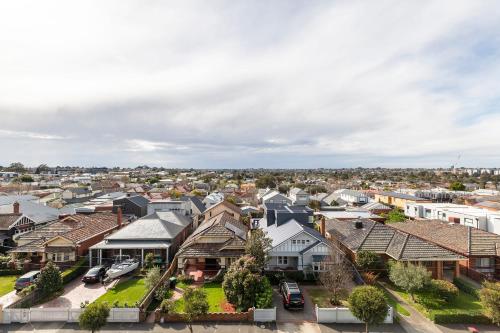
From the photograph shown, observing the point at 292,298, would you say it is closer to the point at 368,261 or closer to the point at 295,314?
the point at 295,314

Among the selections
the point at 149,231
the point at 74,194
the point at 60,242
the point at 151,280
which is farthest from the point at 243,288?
the point at 74,194

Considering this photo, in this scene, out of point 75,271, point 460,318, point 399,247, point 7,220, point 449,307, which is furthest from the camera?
point 7,220

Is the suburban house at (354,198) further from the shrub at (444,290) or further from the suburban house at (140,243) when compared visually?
the suburban house at (140,243)

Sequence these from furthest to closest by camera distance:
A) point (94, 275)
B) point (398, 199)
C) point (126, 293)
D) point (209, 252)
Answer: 1. point (398, 199)
2. point (209, 252)
3. point (94, 275)
4. point (126, 293)

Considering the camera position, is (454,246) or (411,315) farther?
(454,246)

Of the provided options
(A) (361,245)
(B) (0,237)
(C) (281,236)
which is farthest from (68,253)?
(A) (361,245)

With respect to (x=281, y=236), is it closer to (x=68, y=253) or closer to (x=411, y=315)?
(x=411, y=315)
